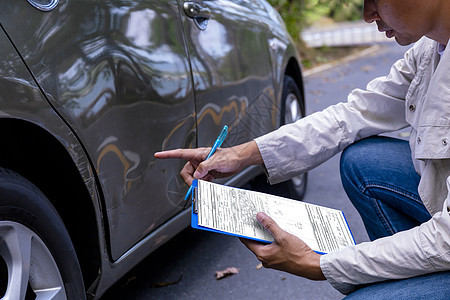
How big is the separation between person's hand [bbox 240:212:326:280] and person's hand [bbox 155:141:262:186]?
44cm

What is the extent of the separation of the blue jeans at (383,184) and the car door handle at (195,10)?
83 centimetres

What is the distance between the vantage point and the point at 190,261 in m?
3.12

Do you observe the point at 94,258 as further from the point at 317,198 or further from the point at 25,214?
the point at 317,198

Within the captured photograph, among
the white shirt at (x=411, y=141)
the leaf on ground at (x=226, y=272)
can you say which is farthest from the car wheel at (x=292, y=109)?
the white shirt at (x=411, y=141)

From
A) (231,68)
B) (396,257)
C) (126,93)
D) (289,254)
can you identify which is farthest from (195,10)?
(396,257)

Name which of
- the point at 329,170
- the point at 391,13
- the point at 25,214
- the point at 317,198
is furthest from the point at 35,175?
the point at 329,170

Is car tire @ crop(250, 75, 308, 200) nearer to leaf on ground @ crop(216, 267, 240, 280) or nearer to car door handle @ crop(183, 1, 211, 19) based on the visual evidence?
leaf on ground @ crop(216, 267, 240, 280)

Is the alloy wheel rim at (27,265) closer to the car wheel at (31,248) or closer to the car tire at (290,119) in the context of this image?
the car wheel at (31,248)

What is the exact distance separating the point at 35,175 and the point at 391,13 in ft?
3.86

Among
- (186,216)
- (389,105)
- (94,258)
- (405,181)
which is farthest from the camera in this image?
(186,216)

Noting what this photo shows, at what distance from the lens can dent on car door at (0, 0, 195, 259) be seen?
1.77 m

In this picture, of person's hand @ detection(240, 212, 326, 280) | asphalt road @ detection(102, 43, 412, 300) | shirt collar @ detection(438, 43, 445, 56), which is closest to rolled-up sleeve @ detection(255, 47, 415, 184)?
shirt collar @ detection(438, 43, 445, 56)

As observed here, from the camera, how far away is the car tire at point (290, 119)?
3602 millimetres

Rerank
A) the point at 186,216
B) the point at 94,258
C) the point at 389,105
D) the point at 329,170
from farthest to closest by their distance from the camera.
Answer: the point at 329,170 → the point at 186,216 → the point at 389,105 → the point at 94,258
